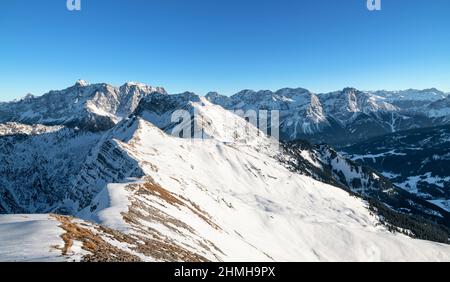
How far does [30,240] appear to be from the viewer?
91.4 feet

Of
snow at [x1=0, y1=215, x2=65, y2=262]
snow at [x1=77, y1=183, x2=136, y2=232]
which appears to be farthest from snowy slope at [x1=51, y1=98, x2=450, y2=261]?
snow at [x1=0, y1=215, x2=65, y2=262]

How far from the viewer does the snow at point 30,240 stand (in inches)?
933

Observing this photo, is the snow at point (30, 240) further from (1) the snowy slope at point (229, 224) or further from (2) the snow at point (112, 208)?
(1) the snowy slope at point (229, 224)

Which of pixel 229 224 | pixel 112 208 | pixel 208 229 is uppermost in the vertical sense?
pixel 112 208

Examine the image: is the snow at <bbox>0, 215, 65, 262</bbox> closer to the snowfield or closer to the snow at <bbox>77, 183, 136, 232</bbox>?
the snowfield

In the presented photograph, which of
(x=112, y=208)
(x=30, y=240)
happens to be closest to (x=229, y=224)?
(x=112, y=208)

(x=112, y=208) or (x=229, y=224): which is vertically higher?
(x=112, y=208)

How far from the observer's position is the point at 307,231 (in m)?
148

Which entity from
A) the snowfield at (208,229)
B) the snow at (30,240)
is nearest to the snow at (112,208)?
the snowfield at (208,229)

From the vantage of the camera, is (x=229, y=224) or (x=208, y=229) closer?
(x=208, y=229)

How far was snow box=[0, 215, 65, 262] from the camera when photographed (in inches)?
933

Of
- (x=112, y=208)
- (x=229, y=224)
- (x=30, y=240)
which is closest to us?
(x=30, y=240)

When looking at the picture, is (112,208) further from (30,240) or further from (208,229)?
(30,240)

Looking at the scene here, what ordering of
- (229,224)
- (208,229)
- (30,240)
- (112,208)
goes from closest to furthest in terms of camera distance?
(30,240) → (112,208) → (208,229) → (229,224)
